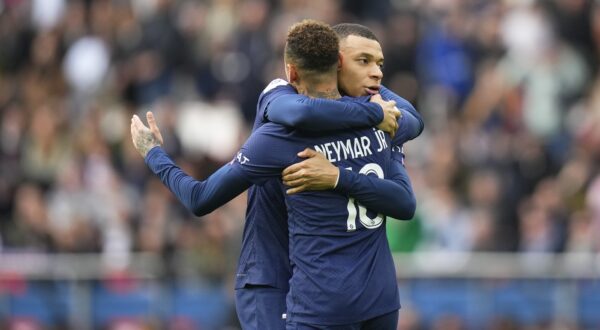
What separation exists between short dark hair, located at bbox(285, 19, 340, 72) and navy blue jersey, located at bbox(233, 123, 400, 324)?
33 cm

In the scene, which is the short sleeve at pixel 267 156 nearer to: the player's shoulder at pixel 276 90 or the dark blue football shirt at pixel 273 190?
the dark blue football shirt at pixel 273 190

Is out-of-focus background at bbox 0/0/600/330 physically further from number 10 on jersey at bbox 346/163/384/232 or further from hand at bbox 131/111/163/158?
number 10 on jersey at bbox 346/163/384/232

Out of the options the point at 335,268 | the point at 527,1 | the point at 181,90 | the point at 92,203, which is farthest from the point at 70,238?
the point at 335,268

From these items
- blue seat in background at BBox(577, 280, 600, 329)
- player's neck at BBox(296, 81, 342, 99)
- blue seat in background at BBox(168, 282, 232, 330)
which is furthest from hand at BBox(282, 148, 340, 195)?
blue seat in background at BBox(168, 282, 232, 330)

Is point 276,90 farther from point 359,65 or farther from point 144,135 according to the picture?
point 144,135

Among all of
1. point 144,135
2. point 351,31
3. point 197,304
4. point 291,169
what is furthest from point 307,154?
point 197,304

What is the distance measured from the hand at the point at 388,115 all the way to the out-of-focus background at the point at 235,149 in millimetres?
6399

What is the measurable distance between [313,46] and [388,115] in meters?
0.56

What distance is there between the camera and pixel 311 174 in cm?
719

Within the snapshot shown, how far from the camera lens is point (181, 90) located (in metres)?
17.7

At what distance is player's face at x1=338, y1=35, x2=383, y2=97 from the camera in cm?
750

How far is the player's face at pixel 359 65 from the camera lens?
7.50 meters

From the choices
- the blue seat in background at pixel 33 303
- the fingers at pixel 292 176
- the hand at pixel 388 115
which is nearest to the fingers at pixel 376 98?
the hand at pixel 388 115

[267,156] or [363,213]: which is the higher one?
[267,156]
